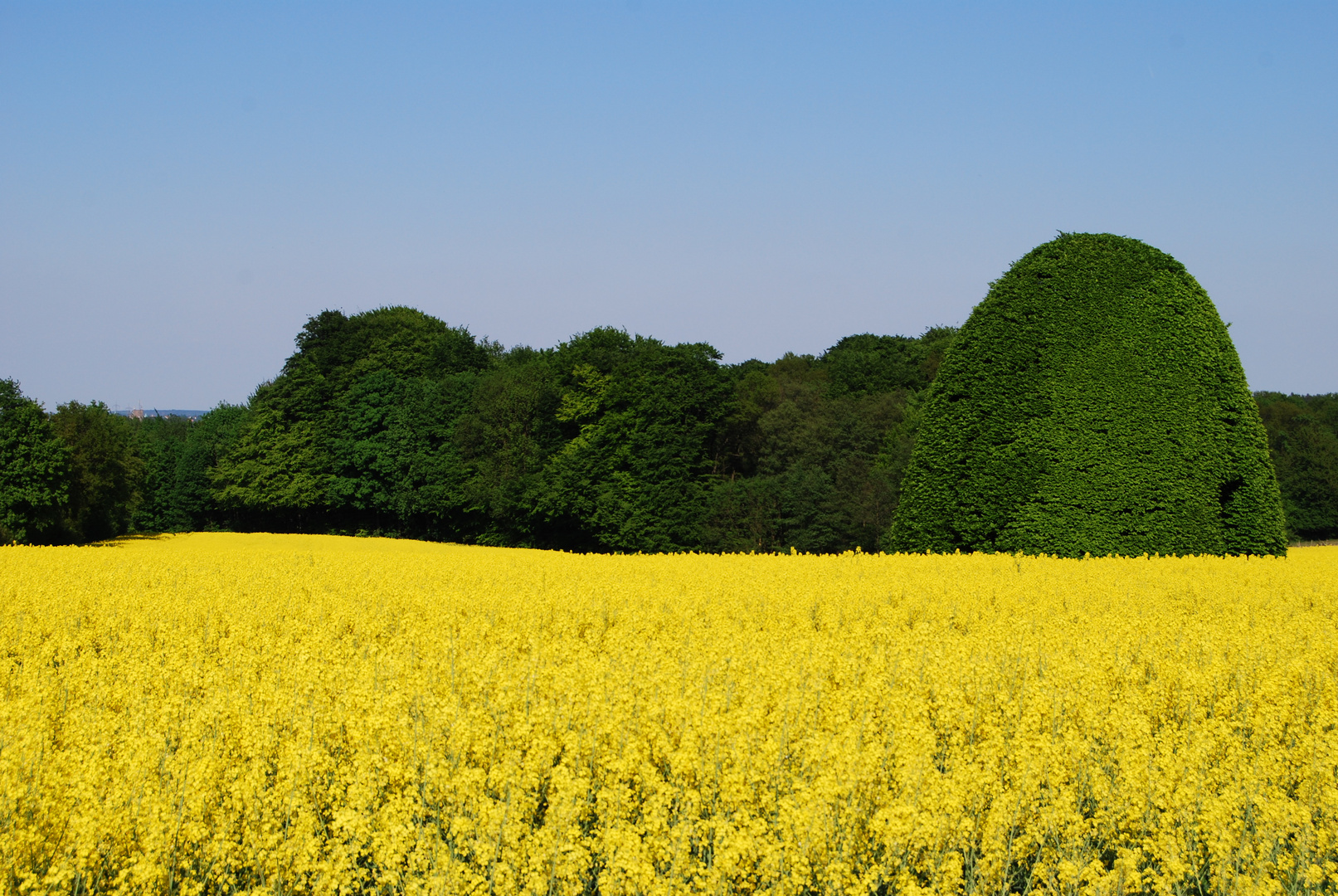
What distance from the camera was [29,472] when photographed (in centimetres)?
3328

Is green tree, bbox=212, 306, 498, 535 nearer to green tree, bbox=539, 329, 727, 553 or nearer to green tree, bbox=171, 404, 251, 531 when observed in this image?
green tree, bbox=171, 404, 251, 531

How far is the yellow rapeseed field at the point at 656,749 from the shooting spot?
13.4 ft

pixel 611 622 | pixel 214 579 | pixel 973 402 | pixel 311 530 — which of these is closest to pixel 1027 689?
pixel 611 622

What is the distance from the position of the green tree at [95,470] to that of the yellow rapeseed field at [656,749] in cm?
3055

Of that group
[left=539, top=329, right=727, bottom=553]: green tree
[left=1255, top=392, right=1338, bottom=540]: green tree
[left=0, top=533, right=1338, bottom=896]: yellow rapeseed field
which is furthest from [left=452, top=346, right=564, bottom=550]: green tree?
[left=1255, top=392, right=1338, bottom=540]: green tree

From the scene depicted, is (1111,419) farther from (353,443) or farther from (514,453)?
(353,443)

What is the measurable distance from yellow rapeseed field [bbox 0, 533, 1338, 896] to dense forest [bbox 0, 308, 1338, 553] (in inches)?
1176

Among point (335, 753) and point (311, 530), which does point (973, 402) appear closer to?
point (335, 753)

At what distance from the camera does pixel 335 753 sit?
18.7 ft

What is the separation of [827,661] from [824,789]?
9.60ft

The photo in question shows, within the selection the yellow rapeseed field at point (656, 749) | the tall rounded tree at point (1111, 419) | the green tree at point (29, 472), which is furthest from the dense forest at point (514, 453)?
the yellow rapeseed field at point (656, 749)

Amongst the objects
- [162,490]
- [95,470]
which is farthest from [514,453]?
[162,490]

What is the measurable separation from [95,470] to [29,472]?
4.00 m

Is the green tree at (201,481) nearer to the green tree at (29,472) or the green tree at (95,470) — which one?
the green tree at (95,470)
